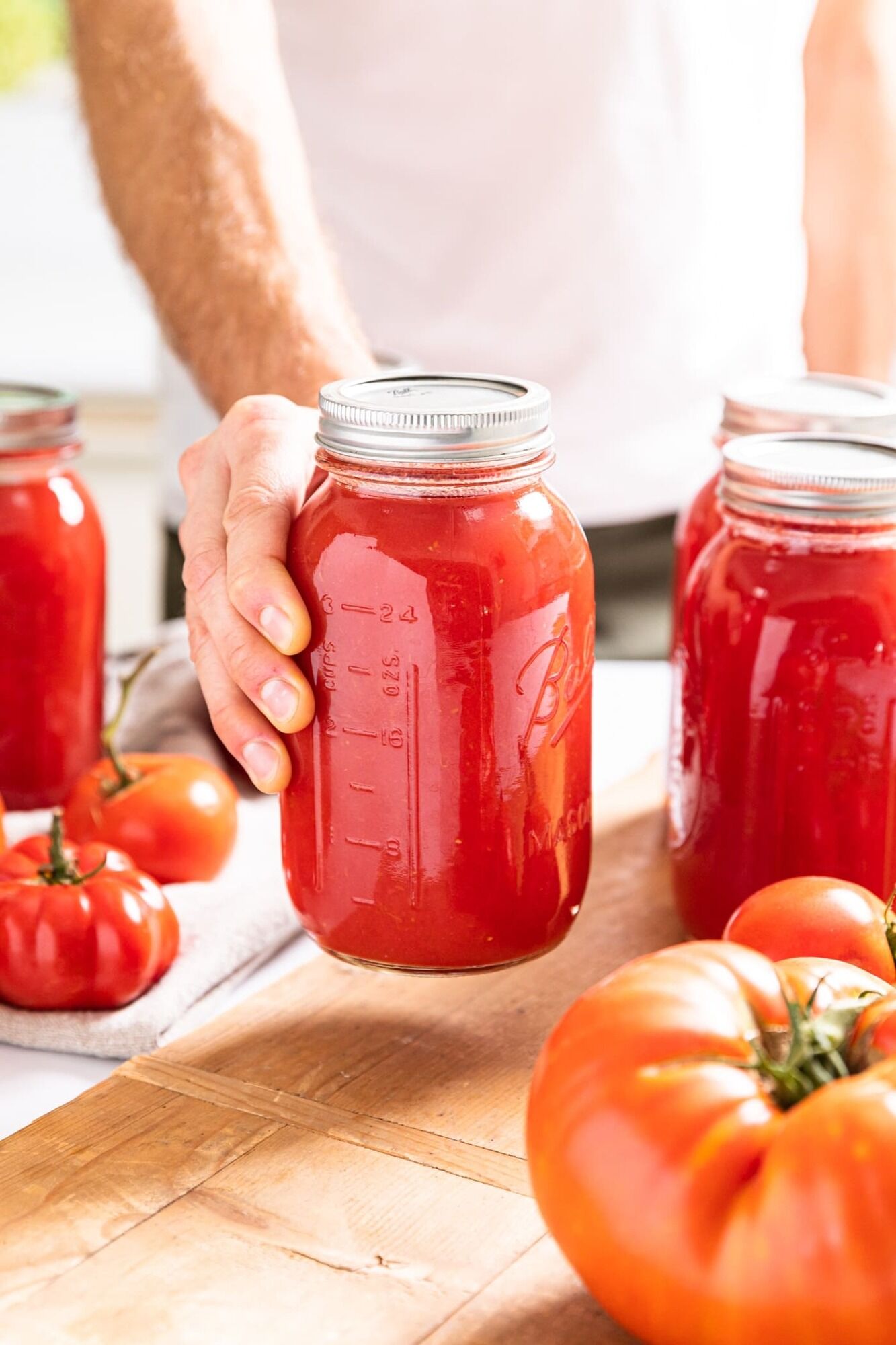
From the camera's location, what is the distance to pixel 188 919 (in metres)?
1.12

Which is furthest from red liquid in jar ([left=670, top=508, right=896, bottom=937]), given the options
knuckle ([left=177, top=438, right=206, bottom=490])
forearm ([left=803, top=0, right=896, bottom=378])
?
forearm ([left=803, top=0, right=896, bottom=378])

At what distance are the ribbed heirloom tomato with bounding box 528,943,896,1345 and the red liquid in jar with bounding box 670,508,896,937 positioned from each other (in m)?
0.30

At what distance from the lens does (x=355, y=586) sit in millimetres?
845

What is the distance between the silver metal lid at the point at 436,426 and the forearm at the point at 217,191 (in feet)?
1.37

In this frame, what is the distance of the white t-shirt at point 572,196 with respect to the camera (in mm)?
1772

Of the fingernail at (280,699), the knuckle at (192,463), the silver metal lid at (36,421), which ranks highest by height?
the knuckle at (192,463)

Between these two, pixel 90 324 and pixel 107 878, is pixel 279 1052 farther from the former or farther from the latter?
pixel 90 324

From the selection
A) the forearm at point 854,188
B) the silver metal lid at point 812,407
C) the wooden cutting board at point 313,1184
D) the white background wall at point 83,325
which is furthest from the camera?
the white background wall at point 83,325

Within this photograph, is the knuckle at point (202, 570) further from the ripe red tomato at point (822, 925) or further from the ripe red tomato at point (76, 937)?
the ripe red tomato at point (822, 925)

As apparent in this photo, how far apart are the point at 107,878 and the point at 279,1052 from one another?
17 cm

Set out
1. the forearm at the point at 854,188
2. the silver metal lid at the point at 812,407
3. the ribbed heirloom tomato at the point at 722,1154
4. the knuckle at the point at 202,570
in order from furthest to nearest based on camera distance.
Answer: the forearm at the point at 854,188 < the silver metal lid at the point at 812,407 < the knuckle at the point at 202,570 < the ribbed heirloom tomato at the point at 722,1154

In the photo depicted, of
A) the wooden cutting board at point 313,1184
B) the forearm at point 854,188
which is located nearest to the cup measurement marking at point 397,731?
the wooden cutting board at point 313,1184

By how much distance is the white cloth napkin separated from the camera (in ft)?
3.25

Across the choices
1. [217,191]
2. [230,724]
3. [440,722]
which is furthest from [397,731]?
[217,191]
